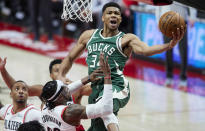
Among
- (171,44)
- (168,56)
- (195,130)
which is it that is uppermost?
(171,44)

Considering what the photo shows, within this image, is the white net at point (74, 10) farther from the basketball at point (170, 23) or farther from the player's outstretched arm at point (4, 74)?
the basketball at point (170, 23)

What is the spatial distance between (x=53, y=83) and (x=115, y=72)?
94 cm

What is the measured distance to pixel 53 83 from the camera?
5473mm

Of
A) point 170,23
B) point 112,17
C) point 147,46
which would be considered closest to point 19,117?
point 112,17

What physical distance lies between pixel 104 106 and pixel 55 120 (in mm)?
609

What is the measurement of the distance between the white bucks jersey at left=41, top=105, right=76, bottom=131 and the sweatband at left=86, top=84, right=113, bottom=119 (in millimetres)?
297

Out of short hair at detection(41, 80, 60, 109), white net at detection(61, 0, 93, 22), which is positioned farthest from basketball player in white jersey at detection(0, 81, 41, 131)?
white net at detection(61, 0, 93, 22)

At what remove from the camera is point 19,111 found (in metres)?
6.46

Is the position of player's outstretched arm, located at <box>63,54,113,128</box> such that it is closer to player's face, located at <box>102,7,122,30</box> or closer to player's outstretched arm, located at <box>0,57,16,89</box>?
player's face, located at <box>102,7,122,30</box>

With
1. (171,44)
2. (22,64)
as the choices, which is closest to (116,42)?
(171,44)

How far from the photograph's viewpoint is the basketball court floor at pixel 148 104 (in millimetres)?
8297

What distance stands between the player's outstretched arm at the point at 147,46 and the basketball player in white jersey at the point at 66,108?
795 millimetres

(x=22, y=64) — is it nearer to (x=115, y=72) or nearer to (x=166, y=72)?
(x=166, y=72)

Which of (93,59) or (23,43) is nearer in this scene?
(93,59)
